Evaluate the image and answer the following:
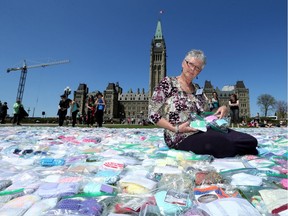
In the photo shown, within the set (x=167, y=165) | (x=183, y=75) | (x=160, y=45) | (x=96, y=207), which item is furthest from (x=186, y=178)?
(x=160, y=45)

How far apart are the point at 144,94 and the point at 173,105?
11183 centimetres

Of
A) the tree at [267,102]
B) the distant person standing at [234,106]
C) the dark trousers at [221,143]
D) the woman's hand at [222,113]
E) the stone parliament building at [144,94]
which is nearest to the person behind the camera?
the dark trousers at [221,143]

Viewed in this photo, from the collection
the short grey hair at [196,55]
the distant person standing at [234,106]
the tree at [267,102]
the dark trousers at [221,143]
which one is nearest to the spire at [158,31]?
the tree at [267,102]

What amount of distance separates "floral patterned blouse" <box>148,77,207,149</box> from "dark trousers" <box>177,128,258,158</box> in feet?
0.50

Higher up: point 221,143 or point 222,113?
point 222,113

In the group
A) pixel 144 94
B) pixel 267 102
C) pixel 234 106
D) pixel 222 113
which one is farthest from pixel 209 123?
pixel 144 94

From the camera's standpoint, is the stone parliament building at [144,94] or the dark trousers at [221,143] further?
the stone parliament building at [144,94]

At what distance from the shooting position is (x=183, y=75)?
2854 millimetres

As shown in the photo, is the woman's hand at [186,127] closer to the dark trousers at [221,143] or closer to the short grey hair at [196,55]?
the dark trousers at [221,143]

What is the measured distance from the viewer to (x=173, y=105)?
2.77 m

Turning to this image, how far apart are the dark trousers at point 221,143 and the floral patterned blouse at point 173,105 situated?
151mm

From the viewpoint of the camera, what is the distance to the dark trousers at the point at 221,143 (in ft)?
8.25

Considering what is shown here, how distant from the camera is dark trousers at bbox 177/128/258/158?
2.51 m

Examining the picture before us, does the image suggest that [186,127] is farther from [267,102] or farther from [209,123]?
[267,102]
